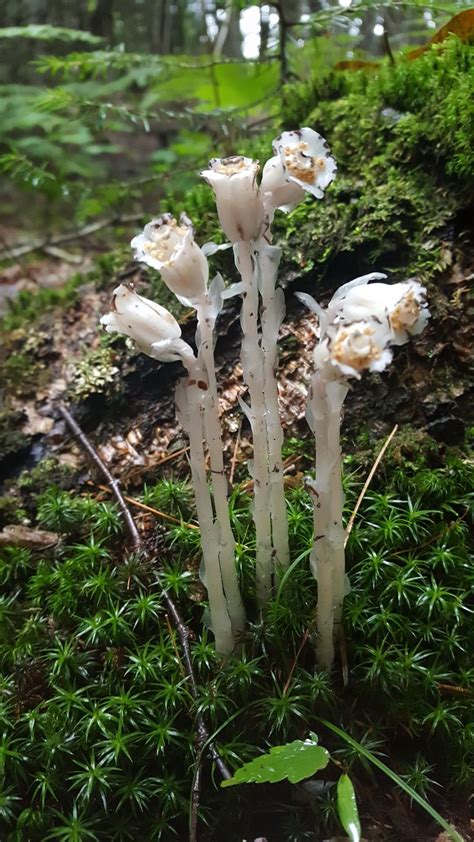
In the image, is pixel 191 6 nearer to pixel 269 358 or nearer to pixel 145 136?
pixel 145 136

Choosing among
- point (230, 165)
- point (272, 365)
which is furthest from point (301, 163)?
point (272, 365)

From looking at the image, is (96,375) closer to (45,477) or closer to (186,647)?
(45,477)

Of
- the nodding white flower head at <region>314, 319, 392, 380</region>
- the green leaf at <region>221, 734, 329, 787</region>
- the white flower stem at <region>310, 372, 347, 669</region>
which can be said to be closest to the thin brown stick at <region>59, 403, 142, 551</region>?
the white flower stem at <region>310, 372, 347, 669</region>

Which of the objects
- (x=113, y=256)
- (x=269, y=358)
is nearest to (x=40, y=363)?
(x=113, y=256)

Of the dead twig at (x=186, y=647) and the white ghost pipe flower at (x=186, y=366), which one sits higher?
the white ghost pipe flower at (x=186, y=366)

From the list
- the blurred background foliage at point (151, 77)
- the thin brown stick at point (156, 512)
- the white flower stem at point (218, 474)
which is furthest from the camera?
the blurred background foliage at point (151, 77)

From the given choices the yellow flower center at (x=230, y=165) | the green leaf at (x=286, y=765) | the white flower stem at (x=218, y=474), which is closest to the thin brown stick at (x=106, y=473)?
the white flower stem at (x=218, y=474)

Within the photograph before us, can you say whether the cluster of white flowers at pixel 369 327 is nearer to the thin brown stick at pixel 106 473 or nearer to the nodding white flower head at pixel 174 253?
the nodding white flower head at pixel 174 253
